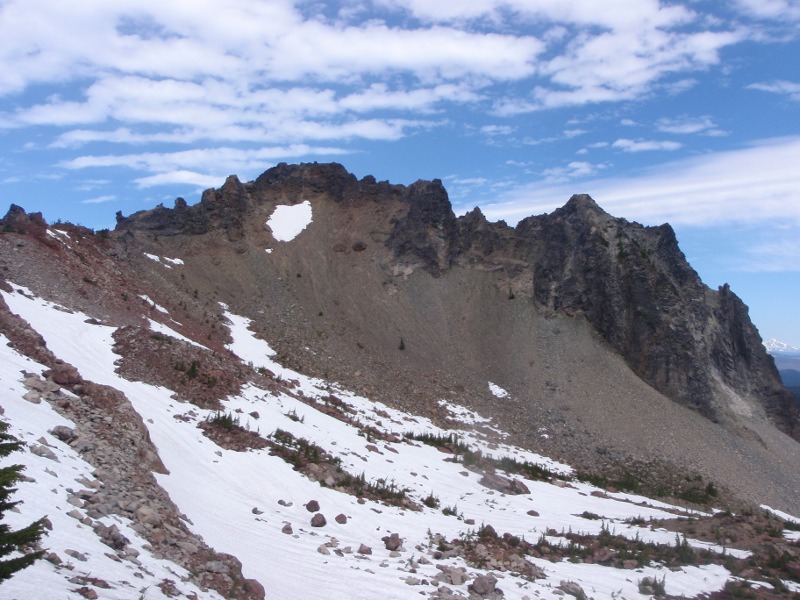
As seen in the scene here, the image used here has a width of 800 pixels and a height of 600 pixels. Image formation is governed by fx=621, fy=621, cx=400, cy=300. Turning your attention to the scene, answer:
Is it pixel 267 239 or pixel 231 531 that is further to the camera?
pixel 267 239

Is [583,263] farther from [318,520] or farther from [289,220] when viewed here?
[318,520]

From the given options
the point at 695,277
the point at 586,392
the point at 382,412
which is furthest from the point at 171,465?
the point at 695,277

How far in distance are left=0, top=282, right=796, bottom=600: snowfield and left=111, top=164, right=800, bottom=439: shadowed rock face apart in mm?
23108

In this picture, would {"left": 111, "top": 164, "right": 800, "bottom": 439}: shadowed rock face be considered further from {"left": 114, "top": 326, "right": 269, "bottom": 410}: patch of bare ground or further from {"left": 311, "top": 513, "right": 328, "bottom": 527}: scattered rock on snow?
{"left": 311, "top": 513, "right": 328, "bottom": 527}: scattered rock on snow

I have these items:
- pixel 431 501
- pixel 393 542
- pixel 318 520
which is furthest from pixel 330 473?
pixel 393 542

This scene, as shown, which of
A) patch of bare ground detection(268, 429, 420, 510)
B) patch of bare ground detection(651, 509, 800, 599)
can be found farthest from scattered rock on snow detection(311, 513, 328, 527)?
patch of bare ground detection(651, 509, 800, 599)

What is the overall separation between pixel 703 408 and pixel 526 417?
13.2 m

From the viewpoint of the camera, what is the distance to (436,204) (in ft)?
165

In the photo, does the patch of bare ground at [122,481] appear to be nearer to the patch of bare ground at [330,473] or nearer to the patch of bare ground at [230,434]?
the patch of bare ground at [230,434]

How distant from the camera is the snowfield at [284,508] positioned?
24.6 ft

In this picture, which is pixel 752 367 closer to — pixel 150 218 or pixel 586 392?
pixel 586 392

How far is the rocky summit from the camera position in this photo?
34.4 feet

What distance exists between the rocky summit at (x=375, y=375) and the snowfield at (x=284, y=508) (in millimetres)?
98

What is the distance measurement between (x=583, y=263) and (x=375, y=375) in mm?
20539
